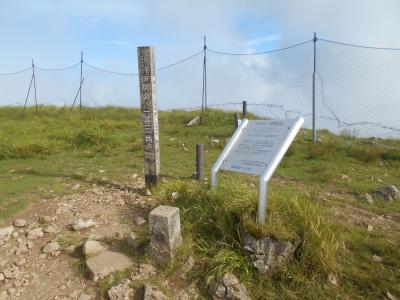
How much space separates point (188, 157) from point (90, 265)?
14.1 ft

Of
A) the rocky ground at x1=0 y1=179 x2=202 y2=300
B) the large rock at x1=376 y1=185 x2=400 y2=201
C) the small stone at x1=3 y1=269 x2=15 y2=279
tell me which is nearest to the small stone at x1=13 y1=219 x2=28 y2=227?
the rocky ground at x1=0 y1=179 x2=202 y2=300

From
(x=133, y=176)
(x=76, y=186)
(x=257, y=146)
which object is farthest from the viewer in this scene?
(x=133, y=176)

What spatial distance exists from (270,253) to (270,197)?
63 cm

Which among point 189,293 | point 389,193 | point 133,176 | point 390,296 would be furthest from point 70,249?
point 389,193

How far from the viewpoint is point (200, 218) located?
3.86m

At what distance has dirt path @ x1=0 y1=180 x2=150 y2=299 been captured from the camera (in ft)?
10.9

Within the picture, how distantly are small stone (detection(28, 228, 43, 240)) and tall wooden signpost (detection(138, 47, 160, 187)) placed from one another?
1578 millimetres

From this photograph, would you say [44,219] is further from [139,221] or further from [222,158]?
[222,158]

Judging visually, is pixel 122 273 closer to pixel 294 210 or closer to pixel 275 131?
pixel 294 210

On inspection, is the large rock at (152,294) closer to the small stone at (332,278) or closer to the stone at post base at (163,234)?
the stone at post base at (163,234)

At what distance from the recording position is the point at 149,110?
5074 mm

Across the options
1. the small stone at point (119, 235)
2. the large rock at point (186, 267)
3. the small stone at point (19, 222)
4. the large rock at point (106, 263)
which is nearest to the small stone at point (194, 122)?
the small stone at point (19, 222)

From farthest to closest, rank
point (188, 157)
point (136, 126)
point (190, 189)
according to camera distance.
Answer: point (136, 126) → point (188, 157) → point (190, 189)

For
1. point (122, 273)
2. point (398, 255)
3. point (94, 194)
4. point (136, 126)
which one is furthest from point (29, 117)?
point (398, 255)
